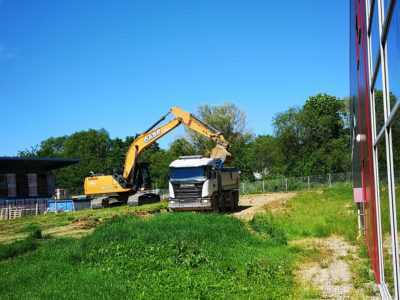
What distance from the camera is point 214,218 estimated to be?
1565cm

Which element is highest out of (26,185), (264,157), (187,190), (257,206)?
(264,157)

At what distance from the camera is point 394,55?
2.46m

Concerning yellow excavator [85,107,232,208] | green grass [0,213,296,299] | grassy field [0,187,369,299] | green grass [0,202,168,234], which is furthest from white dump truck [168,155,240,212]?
green grass [0,213,296,299]

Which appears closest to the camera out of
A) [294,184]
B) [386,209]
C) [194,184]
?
[386,209]

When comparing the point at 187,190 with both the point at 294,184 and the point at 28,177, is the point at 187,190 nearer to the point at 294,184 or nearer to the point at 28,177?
the point at 294,184

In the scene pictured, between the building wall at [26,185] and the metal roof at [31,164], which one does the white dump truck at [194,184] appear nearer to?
the metal roof at [31,164]

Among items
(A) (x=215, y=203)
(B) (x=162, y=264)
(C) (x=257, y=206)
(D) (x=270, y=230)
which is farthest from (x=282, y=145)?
(B) (x=162, y=264)

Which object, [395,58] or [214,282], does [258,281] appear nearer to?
[214,282]

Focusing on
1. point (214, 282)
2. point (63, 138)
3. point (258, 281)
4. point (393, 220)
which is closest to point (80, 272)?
point (214, 282)

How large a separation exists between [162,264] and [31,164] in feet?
136

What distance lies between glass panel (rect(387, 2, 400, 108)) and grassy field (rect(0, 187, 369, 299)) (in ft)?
17.7

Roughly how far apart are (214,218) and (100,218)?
9.49 metres

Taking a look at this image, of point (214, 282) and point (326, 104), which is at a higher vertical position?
point (326, 104)

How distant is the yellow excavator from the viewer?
2898 cm
